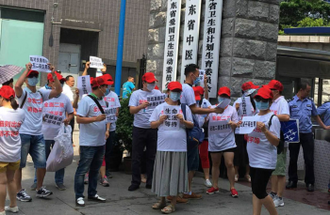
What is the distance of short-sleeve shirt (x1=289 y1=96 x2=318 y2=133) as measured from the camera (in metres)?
8.58

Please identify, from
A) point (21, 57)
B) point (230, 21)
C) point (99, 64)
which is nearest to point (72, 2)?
point (21, 57)

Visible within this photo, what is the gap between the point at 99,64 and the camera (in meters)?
10.5

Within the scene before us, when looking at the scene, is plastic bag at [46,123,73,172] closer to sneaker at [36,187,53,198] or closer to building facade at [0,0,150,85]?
sneaker at [36,187,53,198]

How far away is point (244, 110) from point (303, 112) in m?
1.46

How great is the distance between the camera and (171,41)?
10539mm

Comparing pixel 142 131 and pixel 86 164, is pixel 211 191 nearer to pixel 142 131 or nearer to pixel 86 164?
pixel 142 131

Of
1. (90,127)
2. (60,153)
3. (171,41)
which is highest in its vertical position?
(171,41)

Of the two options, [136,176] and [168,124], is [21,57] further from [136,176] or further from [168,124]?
[168,124]

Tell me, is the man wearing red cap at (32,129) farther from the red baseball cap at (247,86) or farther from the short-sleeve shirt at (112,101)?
the red baseball cap at (247,86)

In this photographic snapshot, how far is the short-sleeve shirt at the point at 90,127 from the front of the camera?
6.54 metres

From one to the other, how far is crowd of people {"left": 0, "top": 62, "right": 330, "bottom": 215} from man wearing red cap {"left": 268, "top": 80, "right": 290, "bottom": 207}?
1cm

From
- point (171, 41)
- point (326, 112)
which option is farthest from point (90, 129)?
point (326, 112)

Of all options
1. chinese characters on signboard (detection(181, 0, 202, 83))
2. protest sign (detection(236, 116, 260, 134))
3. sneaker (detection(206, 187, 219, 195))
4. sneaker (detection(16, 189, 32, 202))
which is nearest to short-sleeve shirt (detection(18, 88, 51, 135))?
sneaker (detection(16, 189, 32, 202))

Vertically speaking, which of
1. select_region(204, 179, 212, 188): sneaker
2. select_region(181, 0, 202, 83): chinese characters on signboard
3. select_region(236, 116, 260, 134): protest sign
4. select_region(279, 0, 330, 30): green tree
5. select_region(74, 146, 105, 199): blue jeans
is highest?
select_region(279, 0, 330, 30): green tree
